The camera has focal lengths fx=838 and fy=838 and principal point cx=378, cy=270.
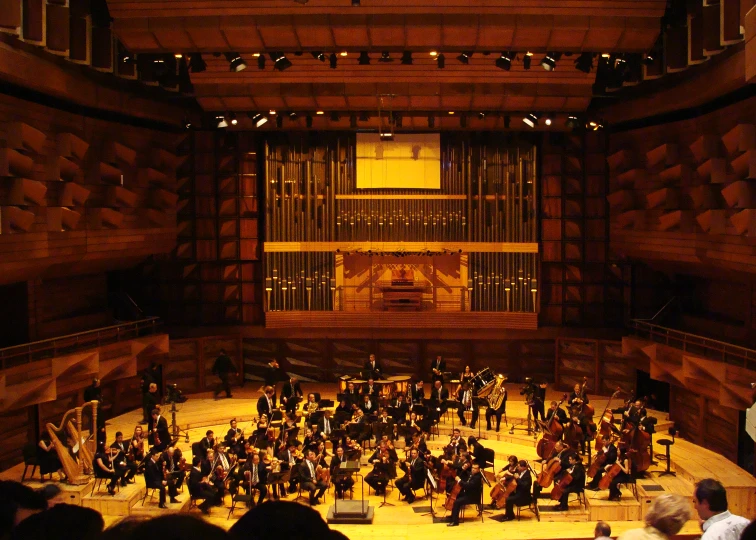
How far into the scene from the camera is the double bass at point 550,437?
13.4 meters

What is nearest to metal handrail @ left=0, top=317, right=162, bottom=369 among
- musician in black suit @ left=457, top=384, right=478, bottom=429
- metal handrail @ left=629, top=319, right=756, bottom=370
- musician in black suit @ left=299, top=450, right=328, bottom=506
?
musician in black suit @ left=299, top=450, right=328, bottom=506

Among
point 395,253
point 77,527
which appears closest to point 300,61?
point 395,253

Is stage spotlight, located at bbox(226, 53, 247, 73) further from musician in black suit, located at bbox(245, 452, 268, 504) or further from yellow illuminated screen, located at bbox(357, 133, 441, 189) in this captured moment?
musician in black suit, located at bbox(245, 452, 268, 504)

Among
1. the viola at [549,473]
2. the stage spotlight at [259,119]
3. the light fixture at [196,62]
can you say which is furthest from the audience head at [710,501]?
the stage spotlight at [259,119]

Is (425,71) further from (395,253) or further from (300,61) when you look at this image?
(395,253)

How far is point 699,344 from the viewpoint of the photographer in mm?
14531

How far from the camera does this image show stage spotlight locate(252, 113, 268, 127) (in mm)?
17400

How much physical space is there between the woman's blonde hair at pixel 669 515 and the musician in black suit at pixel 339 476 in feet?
27.2

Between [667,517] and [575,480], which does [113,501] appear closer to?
[575,480]

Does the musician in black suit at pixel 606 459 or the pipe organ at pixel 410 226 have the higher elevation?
the pipe organ at pixel 410 226

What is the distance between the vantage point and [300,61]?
630 inches

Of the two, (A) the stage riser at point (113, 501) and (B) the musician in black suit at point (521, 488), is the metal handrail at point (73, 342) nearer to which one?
(A) the stage riser at point (113, 501)

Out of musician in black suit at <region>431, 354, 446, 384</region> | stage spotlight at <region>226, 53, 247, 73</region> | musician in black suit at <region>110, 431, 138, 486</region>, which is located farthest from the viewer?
Result: musician in black suit at <region>431, 354, 446, 384</region>

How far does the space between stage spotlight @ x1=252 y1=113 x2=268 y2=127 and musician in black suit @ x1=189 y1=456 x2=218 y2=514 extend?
795 centimetres
